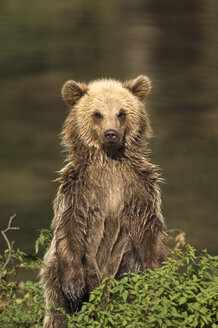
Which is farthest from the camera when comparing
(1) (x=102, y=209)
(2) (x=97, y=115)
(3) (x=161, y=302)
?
(2) (x=97, y=115)

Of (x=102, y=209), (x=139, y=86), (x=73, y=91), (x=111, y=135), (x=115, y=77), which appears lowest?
(x=102, y=209)

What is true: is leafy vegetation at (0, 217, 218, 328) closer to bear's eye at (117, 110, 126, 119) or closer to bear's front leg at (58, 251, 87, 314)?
bear's front leg at (58, 251, 87, 314)

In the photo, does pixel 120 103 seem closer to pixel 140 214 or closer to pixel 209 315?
pixel 140 214

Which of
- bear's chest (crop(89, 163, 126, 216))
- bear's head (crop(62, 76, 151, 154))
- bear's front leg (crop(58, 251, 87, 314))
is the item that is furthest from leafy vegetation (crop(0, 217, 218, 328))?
bear's head (crop(62, 76, 151, 154))

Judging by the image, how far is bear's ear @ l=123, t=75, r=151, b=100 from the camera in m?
6.80

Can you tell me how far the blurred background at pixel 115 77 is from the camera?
414 inches

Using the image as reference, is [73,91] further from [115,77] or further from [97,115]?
[115,77]

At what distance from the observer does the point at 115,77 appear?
18.4 meters

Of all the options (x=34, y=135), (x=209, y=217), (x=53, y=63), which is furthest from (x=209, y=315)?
(x=53, y=63)

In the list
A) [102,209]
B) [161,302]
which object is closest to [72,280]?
[102,209]

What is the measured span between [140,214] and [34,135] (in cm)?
742

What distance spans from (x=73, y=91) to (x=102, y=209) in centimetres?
90

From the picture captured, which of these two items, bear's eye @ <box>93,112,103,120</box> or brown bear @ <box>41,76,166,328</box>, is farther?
bear's eye @ <box>93,112,103,120</box>

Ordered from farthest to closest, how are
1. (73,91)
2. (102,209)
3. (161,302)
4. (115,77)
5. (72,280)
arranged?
(115,77) → (73,91) → (102,209) → (72,280) → (161,302)
